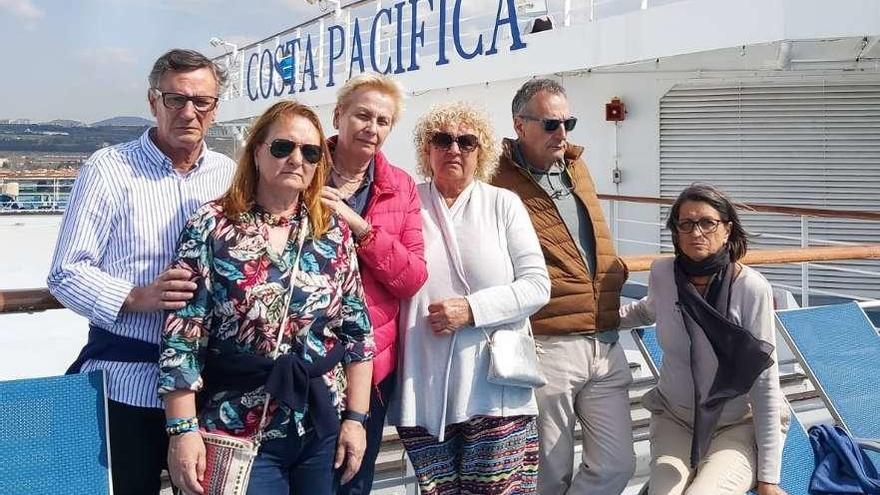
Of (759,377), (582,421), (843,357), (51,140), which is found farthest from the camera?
(51,140)

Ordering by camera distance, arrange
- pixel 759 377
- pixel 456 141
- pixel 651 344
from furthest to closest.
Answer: pixel 651 344, pixel 759 377, pixel 456 141

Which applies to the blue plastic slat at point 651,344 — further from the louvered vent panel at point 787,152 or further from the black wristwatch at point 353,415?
the louvered vent panel at point 787,152

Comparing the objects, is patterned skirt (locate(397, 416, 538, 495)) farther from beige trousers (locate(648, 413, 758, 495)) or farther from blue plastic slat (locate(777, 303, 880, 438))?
blue plastic slat (locate(777, 303, 880, 438))

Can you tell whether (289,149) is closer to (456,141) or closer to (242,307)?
(242,307)

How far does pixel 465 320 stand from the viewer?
88.2 inches

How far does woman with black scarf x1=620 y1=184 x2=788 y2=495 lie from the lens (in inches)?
96.8

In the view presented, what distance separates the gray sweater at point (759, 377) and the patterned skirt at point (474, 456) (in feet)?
1.90

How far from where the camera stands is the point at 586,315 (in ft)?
8.37

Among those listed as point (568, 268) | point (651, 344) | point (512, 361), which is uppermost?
point (568, 268)

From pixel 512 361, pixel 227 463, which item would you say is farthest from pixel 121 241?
pixel 512 361

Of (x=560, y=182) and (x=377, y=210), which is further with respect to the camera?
(x=560, y=182)

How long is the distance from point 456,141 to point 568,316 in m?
0.67

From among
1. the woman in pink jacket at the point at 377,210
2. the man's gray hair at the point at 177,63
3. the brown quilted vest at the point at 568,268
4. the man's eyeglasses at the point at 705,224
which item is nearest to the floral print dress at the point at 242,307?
the woman in pink jacket at the point at 377,210

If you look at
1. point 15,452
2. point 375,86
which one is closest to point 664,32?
point 375,86
